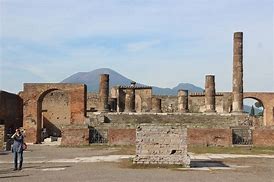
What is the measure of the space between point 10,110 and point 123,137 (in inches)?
531

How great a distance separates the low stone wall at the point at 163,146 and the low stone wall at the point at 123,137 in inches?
476

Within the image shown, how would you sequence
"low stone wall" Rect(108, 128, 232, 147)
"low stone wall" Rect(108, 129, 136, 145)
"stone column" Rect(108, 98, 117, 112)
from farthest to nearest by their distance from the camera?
1. "stone column" Rect(108, 98, 117, 112)
2. "low stone wall" Rect(108, 129, 136, 145)
3. "low stone wall" Rect(108, 128, 232, 147)

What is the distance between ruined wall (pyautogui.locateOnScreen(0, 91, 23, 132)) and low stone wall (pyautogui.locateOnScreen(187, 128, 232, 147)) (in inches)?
611

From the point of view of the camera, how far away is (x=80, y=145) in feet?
88.2

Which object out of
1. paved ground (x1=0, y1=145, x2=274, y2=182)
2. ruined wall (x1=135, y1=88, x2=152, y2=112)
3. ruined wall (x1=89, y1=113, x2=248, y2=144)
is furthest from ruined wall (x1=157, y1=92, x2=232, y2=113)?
paved ground (x1=0, y1=145, x2=274, y2=182)

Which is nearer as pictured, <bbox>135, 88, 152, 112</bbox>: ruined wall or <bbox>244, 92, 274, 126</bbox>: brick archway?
<bbox>244, 92, 274, 126</bbox>: brick archway

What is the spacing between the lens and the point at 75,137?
88.8 ft

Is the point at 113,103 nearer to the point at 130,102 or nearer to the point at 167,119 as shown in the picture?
the point at 130,102

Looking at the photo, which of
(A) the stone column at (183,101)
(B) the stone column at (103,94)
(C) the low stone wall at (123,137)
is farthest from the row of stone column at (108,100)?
(C) the low stone wall at (123,137)

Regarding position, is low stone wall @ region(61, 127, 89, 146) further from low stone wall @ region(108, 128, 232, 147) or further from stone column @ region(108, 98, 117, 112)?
stone column @ region(108, 98, 117, 112)

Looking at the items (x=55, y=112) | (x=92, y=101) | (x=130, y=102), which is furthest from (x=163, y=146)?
(x=92, y=101)

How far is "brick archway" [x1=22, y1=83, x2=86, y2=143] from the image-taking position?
32.2 meters

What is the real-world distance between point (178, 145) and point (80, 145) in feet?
43.5

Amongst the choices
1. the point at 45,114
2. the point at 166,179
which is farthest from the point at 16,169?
the point at 45,114
